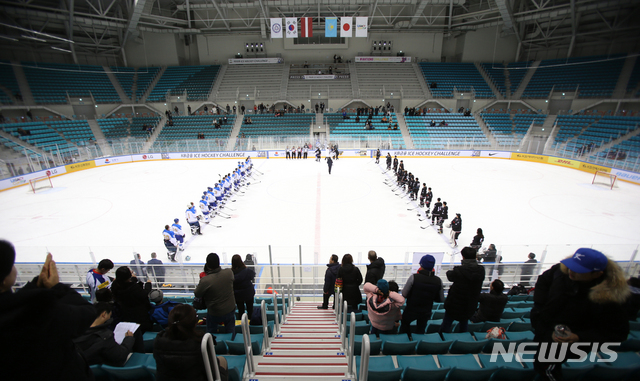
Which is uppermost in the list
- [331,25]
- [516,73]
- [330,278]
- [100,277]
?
[331,25]

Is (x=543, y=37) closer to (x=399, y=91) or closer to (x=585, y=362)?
(x=399, y=91)

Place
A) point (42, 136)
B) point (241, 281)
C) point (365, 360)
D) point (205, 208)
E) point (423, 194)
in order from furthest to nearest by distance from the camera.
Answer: point (42, 136), point (423, 194), point (205, 208), point (241, 281), point (365, 360)

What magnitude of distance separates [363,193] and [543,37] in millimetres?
33782

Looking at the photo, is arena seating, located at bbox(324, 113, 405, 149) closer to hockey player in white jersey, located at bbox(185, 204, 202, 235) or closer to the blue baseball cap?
hockey player in white jersey, located at bbox(185, 204, 202, 235)

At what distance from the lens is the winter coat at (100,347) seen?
2.45m

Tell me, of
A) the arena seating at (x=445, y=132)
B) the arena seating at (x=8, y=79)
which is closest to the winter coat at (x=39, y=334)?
the arena seating at (x=445, y=132)

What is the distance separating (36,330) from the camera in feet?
4.82

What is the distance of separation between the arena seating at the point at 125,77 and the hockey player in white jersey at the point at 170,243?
3400 centimetres

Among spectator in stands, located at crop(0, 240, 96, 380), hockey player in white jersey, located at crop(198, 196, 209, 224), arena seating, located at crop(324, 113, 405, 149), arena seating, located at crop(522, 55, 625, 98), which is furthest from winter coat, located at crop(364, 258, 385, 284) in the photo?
arena seating, located at crop(522, 55, 625, 98)

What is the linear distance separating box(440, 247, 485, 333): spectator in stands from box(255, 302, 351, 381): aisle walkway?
1.62 metres

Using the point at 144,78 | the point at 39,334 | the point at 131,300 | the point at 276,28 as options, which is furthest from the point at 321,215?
the point at 144,78

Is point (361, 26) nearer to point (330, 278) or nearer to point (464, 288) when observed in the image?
point (330, 278)

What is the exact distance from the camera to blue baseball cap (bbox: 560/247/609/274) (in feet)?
6.93

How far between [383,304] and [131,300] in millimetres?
3063
